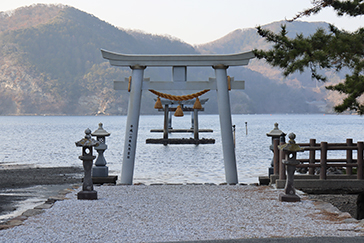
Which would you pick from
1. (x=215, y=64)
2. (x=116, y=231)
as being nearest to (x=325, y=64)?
(x=215, y=64)

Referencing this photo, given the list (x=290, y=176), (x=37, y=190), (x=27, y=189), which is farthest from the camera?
(x=27, y=189)

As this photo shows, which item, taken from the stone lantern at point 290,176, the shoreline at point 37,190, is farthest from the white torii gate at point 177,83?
the stone lantern at point 290,176

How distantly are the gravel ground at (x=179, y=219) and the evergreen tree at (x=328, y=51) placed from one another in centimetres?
418

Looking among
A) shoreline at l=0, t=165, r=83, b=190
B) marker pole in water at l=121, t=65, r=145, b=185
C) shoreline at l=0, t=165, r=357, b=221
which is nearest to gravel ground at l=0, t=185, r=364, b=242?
marker pole in water at l=121, t=65, r=145, b=185

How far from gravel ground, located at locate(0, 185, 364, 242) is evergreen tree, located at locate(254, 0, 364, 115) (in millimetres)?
4180

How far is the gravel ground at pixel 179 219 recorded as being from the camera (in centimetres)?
641

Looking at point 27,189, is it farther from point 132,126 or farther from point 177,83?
point 177,83

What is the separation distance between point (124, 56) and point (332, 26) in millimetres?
6613

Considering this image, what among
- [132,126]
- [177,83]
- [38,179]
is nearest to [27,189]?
[38,179]

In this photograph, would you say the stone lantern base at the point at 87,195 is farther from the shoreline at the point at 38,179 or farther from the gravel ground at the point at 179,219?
the shoreline at the point at 38,179

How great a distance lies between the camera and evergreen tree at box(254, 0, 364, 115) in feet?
37.9

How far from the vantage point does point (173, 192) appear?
1066 cm

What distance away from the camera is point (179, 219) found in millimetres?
7523

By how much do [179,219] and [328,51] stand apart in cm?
672
